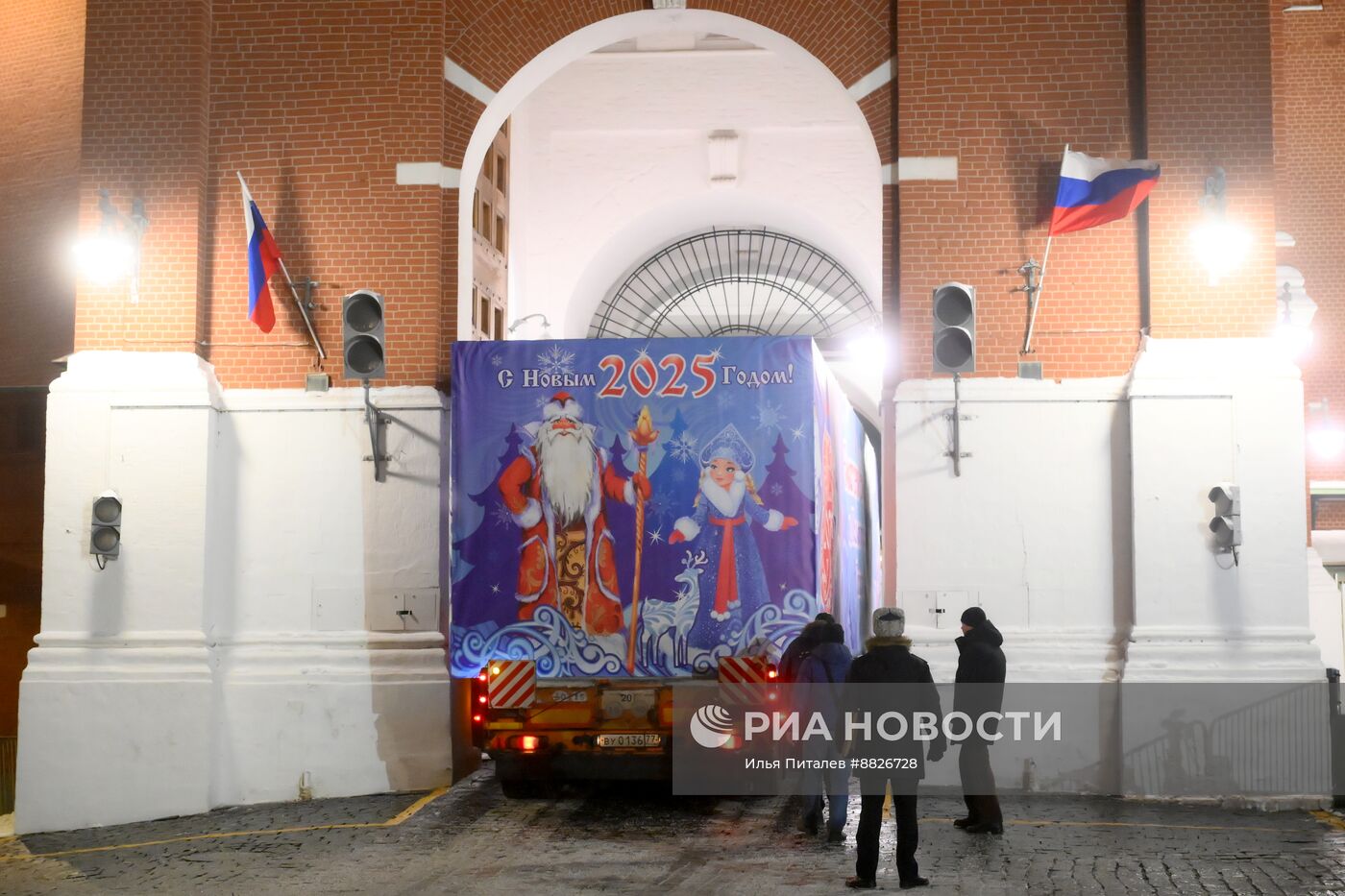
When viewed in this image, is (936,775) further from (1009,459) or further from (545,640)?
(545,640)

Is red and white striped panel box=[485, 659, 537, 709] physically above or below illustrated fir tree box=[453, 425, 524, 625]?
below

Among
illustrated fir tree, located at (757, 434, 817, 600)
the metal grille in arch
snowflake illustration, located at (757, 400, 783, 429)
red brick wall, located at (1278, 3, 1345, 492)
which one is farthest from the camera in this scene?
the metal grille in arch

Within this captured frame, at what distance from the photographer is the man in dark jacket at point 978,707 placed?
432 inches

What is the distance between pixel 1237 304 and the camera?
1327 centimetres

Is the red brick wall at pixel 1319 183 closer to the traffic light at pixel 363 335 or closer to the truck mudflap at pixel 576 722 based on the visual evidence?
the truck mudflap at pixel 576 722

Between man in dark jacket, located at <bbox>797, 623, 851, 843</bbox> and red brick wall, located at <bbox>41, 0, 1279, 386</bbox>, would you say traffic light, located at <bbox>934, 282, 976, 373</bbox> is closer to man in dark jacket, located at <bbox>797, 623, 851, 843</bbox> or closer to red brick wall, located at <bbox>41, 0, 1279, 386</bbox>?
red brick wall, located at <bbox>41, 0, 1279, 386</bbox>

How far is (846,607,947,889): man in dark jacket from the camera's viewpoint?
9.17 metres

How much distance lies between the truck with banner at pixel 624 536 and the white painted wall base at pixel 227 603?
2.10m

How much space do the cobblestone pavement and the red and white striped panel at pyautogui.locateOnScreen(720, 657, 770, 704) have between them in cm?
106

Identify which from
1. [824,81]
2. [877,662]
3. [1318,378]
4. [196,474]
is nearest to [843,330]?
[824,81]

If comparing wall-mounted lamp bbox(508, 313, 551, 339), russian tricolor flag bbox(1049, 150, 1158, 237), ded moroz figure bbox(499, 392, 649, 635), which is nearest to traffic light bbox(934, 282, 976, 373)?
russian tricolor flag bbox(1049, 150, 1158, 237)

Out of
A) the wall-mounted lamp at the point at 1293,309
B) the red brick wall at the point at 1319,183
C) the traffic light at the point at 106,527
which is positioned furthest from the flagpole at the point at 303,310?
the red brick wall at the point at 1319,183

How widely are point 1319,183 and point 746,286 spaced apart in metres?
8.83

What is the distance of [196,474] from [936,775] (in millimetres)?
7327
